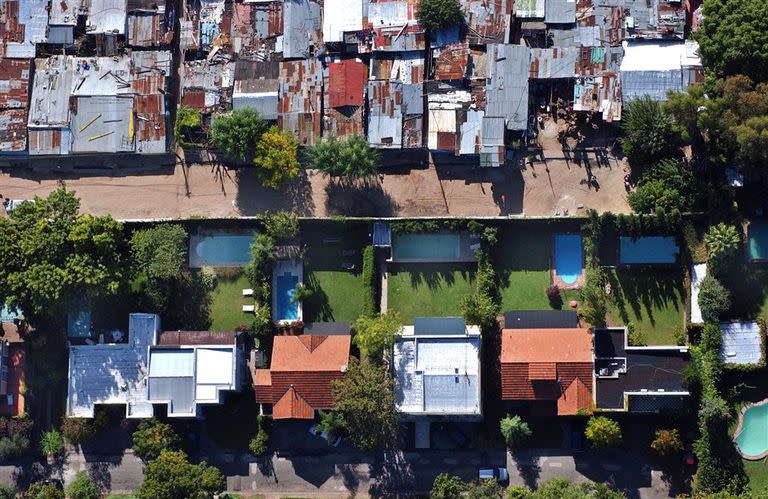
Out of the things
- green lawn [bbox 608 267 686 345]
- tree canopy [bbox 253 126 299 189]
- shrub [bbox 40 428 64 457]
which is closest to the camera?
green lawn [bbox 608 267 686 345]

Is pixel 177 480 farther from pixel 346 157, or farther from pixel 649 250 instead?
pixel 649 250

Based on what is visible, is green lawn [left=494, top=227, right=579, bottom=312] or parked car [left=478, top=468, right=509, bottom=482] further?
green lawn [left=494, top=227, right=579, bottom=312]

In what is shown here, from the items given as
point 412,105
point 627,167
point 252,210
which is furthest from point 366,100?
point 627,167

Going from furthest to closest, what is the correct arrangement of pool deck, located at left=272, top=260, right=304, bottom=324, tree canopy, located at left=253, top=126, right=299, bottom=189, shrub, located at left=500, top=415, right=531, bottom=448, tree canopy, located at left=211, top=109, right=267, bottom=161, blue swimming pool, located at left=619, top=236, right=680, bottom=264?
pool deck, located at left=272, top=260, right=304, bottom=324 → tree canopy, located at left=211, top=109, right=267, bottom=161 → tree canopy, located at left=253, top=126, right=299, bottom=189 → blue swimming pool, located at left=619, top=236, right=680, bottom=264 → shrub, located at left=500, top=415, right=531, bottom=448

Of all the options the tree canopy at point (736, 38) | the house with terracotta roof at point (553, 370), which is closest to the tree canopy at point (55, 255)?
the house with terracotta roof at point (553, 370)

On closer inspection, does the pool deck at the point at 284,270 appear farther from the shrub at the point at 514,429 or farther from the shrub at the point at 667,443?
the shrub at the point at 667,443

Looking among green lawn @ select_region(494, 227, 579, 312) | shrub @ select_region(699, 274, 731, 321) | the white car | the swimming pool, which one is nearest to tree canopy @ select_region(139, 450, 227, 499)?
the white car

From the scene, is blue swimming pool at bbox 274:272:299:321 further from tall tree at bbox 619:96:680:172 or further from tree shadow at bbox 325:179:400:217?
tall tree at bbox 619:96:680:172
